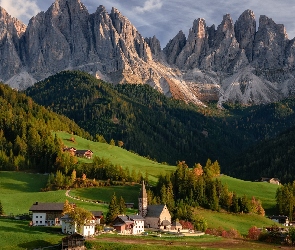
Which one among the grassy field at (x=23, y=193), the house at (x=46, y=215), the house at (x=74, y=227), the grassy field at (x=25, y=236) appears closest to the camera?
the grassy field at (x=25, y=236)

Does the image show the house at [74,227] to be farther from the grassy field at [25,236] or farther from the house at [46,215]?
the house at [46,215]

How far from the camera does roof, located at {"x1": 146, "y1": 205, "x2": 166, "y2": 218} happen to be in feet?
380

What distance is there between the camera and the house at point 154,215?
115 m

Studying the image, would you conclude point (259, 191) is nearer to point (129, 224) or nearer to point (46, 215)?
point (129, 224)

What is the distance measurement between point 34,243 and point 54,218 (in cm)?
2771

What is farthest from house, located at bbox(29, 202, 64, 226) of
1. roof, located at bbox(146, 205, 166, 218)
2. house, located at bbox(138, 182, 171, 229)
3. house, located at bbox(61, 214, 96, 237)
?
roof, located at bbox(146, 205, 166, 218)

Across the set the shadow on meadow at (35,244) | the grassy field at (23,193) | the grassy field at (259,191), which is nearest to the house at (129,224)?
the grassy field at (23,193)

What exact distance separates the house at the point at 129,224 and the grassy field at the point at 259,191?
196 ft

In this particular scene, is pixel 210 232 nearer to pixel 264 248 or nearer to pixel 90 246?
pixel 264 248

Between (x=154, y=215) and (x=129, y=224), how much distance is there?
13.5m

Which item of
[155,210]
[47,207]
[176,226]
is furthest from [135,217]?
[47,207]

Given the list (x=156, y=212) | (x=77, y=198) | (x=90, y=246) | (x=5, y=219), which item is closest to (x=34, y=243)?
(x=90, y=246)

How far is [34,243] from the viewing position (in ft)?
267

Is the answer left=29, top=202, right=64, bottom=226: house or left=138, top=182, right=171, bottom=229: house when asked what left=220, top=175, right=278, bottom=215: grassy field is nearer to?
left=138, top=182, right=171, bottom=229: house
